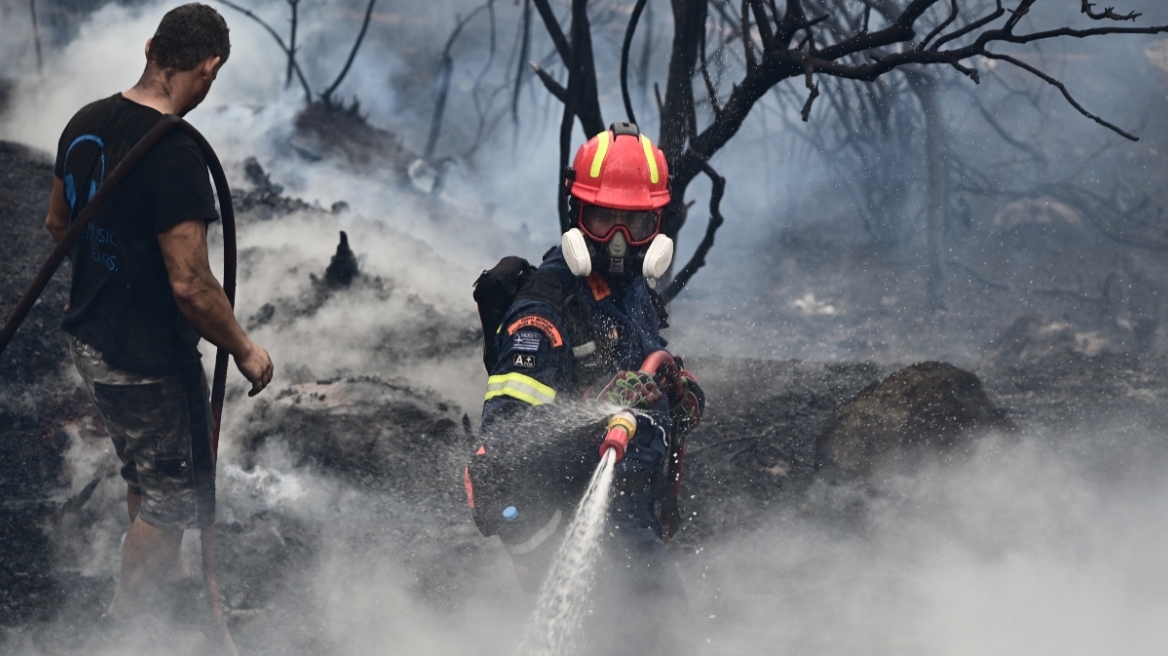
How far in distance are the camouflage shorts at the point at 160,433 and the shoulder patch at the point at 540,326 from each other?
3.69 ft

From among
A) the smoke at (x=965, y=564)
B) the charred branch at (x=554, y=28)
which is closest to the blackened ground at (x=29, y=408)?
the smoke at (x=965, y=564)

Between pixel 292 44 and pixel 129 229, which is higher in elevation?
pixel 292 44

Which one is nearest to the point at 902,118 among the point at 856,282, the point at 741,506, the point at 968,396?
the point at 856,282

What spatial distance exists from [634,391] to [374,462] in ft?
8.89

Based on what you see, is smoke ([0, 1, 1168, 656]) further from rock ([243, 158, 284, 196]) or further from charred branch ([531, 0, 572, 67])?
charred branch ([531, 0, 572, 67])

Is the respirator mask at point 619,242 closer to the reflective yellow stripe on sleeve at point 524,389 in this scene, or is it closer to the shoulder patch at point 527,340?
the shoulder patch at point 527,340

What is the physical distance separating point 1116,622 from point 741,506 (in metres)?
1.71

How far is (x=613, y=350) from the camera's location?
312 cm

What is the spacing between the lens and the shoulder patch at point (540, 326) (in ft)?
9.29

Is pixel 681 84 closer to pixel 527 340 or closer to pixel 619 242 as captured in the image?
pixel 619 242

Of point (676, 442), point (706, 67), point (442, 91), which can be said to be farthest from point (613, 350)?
point (442, 91)

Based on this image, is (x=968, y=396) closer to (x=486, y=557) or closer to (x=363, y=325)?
(x=486, y=557)

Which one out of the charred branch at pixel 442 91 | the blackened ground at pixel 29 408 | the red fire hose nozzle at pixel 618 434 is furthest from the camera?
the charred branch at pixel 442 91

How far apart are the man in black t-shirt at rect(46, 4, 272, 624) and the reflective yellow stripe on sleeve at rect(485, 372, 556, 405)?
77 centimetres
